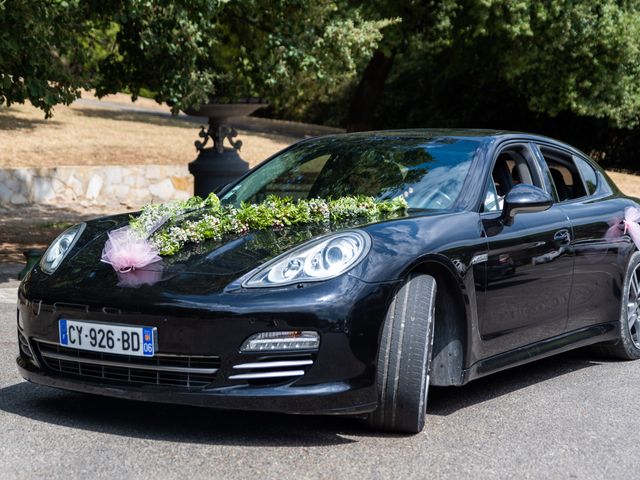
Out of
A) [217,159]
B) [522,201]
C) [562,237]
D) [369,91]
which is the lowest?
[369,91]

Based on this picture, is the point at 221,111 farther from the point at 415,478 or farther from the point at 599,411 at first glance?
the point at 415,478

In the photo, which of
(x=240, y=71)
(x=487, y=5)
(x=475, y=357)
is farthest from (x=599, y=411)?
(x=487, y=5)

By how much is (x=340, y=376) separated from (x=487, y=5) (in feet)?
58.4

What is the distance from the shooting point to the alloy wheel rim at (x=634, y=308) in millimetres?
7227

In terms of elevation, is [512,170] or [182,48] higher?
[182,48]

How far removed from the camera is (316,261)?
499 centimetres

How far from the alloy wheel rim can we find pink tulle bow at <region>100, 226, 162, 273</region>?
339 cm

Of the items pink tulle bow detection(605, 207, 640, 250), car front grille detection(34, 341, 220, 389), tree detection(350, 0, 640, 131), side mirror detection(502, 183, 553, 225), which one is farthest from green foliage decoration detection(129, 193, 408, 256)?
tree detection(350, 0, 640, 131)

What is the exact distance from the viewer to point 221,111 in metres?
14.9

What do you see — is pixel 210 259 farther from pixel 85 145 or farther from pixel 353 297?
pixel 85 145

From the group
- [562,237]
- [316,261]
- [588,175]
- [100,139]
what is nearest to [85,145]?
[100,139]

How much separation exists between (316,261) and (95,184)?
13207 millimetres

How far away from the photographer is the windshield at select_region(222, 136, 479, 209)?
5973 mm

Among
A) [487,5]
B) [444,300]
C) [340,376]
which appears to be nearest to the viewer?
[340,376]
